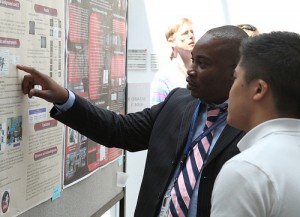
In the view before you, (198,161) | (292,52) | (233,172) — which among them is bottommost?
(198,161)

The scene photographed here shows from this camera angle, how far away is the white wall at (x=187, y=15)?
12.2 feet

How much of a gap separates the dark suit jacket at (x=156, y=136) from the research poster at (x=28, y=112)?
9 cm

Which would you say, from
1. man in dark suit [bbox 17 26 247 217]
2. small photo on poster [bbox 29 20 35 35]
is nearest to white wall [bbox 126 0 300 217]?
man in dark suit [bbox 17 26 247 217]

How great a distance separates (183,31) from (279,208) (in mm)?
2521

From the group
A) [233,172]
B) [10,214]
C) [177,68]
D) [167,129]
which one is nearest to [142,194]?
[167,129]

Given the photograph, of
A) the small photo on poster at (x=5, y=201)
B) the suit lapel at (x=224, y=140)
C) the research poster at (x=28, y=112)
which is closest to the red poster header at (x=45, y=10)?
the research poster at (x=28, y=112)

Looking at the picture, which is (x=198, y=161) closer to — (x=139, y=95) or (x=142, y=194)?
(x=142, y=194)

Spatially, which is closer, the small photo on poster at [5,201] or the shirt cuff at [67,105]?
the small photo on poster at [5,201]

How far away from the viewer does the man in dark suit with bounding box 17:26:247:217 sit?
135cm

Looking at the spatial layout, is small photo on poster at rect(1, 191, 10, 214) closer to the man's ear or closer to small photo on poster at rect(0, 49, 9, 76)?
small photo on poster at rect(0, 49, 9, 76)

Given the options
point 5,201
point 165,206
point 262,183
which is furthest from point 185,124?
point 262,183

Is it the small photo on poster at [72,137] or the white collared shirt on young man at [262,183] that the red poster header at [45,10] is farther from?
the white collared shirt on young man at [262,183]

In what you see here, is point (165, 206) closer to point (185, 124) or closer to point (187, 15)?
point (185, 124)

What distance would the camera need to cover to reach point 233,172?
30.2 inches
